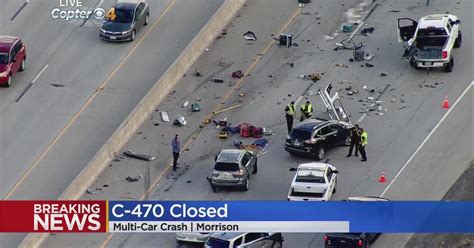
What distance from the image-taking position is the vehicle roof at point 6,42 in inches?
3302

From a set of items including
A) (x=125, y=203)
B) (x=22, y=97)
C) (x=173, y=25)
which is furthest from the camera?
(x=173, y=25)

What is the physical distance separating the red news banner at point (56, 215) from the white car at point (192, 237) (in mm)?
4634

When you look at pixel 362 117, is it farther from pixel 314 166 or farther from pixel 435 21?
pixel 314 166

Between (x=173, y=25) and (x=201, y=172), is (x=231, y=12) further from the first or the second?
(x=201, y=172)

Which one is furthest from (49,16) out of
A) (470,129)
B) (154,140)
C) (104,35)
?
(470,129)

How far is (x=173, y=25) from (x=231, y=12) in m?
3.18

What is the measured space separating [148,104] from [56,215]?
15501 mm

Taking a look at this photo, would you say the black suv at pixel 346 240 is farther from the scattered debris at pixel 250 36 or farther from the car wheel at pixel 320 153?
the scattered debris at pixel 250 36

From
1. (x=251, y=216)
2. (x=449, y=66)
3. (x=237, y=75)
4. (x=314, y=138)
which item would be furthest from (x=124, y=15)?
(x=251, y=216)

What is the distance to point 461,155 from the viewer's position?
77500mm

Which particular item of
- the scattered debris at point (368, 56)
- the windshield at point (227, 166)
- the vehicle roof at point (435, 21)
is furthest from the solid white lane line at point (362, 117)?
the windshield at point (227, 166)

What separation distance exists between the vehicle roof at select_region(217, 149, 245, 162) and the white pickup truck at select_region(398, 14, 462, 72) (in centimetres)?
1227

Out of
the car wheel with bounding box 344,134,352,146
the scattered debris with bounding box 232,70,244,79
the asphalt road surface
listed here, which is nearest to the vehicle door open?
the asphalt road surface

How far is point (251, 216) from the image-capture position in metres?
67.4
